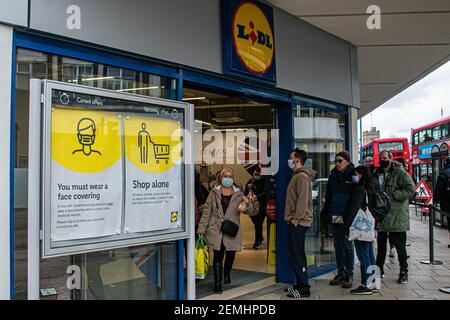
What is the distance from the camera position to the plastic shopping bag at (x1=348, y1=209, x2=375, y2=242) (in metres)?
5.58

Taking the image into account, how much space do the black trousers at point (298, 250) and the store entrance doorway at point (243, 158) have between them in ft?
3.29

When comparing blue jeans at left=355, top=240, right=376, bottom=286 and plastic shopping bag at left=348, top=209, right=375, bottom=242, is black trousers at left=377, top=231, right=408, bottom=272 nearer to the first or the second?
blue jeans at left=355, top=240, right=376, bottom=286

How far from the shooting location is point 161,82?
4.43m

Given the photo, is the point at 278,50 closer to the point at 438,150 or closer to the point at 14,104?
the point at 14,104

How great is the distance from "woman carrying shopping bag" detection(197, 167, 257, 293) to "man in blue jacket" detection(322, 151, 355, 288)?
3.52 feet

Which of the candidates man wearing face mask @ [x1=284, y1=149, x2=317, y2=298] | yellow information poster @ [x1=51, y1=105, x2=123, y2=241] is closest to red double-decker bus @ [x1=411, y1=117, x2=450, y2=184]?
man wearing face mask @ [x1=284, y1=149, x2=317, y2=298]

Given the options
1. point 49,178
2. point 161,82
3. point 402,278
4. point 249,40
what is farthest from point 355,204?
point 49,178

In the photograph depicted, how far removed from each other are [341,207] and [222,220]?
1539 mm

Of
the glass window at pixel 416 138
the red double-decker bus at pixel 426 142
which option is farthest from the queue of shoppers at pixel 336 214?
the glass window at pixel 416 138
